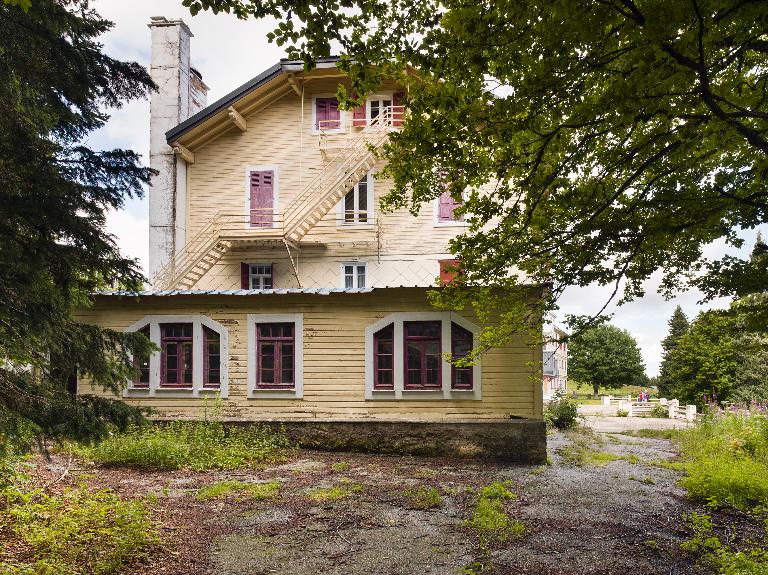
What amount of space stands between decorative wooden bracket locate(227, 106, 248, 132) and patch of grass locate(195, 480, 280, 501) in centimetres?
1448

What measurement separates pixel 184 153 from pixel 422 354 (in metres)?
13.0

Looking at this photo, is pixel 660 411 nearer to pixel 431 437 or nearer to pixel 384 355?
pixel 431 437

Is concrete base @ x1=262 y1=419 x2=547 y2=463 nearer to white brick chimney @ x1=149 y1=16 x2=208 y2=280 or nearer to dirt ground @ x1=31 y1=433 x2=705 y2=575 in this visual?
dirt ground @ x1=31 y1=433 x2=705 y2=575

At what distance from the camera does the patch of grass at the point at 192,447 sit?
37.9ft

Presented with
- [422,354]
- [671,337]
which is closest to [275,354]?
[422,354]

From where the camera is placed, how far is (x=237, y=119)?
20547 mm

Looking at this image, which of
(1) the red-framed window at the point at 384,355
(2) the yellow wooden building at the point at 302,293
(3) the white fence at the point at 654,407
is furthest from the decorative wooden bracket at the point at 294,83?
(3) the white fence at the point at 654,407

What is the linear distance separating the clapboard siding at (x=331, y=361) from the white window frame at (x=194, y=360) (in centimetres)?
14

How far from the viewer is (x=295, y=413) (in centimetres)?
1466

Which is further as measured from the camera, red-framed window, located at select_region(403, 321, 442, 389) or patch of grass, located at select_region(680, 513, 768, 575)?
red-framed window, located at select_region(403, 321, 442, 389)

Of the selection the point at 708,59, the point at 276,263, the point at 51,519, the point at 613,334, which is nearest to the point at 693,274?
the point at 708,59

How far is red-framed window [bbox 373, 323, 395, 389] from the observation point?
14.6 metres

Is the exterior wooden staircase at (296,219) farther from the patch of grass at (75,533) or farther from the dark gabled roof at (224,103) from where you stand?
the patch of grass at (75,533)

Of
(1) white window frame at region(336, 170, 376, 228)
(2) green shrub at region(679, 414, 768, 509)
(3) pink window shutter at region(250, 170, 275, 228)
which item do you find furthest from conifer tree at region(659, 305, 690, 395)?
(3) pink window shutter at region(250, 170, 275, 228)
